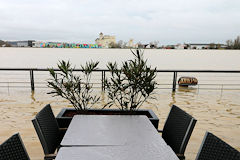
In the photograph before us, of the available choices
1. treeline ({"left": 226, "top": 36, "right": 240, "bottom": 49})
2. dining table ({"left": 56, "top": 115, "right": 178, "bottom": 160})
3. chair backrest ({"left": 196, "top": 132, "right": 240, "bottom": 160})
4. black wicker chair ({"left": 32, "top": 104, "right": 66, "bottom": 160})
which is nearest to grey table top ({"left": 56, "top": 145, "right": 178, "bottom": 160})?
dining table ({"left": 56, "top": 115, "right": 178, "bottom": 160})

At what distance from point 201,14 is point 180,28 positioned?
11.7ft

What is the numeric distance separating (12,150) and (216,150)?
3.69 feet

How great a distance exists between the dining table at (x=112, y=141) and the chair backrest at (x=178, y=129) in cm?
25

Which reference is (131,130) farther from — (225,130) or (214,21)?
(214,21)

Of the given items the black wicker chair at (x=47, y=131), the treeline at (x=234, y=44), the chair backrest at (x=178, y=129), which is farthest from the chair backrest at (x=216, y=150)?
the treeline at (x=234, y=44)

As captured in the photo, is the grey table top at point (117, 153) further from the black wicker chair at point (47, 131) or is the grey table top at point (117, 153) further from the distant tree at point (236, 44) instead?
the distant tree at point (236, 44)

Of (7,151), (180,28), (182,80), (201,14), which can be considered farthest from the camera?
(180,28)

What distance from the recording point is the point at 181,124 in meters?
1.47

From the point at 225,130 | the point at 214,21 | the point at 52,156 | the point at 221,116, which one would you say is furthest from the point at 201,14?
the point at 52,156

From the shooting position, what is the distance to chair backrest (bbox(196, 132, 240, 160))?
0.88m

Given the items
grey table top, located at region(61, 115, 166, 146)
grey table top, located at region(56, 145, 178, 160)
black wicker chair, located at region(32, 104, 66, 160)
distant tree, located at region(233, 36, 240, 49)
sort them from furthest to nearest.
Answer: distant tree, located at region(233, 36, 240, 49) → black wicker chair, located at region(32, 104, 66, 160) → grey table top, located at region(61, 115, 166, 146) → grey table top, located at region(56, 145, 178, 160)

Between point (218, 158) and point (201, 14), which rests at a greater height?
point (201, 14)

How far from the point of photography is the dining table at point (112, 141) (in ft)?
3.34

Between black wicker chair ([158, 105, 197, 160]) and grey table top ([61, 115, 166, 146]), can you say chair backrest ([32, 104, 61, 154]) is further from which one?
black wicker chair ([158, 105, 197, 160])
